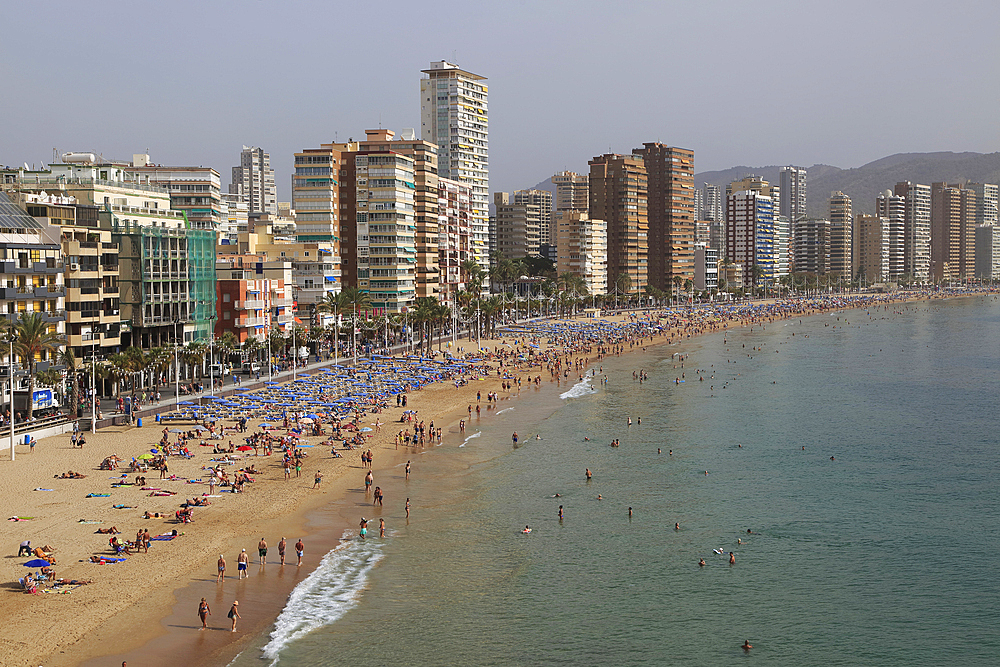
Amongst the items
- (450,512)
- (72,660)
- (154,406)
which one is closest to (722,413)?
(450,512)

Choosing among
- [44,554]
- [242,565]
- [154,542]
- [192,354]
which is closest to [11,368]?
[192,354]

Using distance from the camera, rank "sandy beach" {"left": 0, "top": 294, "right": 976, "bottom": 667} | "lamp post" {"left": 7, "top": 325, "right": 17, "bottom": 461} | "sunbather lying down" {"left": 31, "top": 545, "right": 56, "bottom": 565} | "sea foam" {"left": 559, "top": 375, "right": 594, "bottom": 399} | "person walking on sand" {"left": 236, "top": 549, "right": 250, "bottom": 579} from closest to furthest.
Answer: "sandy beach" {"left": 0, "top": 294, "right": 976, "bottom": 667}, "sunbather lying down" {"left": 31, "top": 545, "right": 56, "bottom": 565}, "person walking on sand" {"left": 236, "top": 549, "right": 250, "bottom": 579}, "lamp post" {"left": 7, "top": 325, "right": 17, "bottom": 461}, "sea foam" {"left": 559, "top": 375, "right": 594, "bottom": 399}

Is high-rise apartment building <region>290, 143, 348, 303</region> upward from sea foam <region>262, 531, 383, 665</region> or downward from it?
upward

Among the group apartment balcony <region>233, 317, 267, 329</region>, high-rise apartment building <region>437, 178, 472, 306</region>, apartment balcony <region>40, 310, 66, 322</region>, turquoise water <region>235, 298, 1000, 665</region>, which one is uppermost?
high-rise apartment building <region>437, 178, 472, 306</region>

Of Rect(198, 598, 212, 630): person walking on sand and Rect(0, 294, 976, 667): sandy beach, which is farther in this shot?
Rect(198, 598, 212, 630): person walking on sand

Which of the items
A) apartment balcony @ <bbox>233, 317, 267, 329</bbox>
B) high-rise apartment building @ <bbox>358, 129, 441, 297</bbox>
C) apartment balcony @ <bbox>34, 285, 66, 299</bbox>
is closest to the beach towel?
apartment balcony @ <bbox>34, 285, 66, 299</bbox>

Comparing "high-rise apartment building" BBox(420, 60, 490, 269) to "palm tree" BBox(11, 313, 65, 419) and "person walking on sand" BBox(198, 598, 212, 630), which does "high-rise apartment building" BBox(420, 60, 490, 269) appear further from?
"person walking on sand" BBox(198, 598, 212, 630)

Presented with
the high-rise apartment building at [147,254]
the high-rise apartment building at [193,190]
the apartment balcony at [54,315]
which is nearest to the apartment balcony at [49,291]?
the apartment balcony at [54,315]
